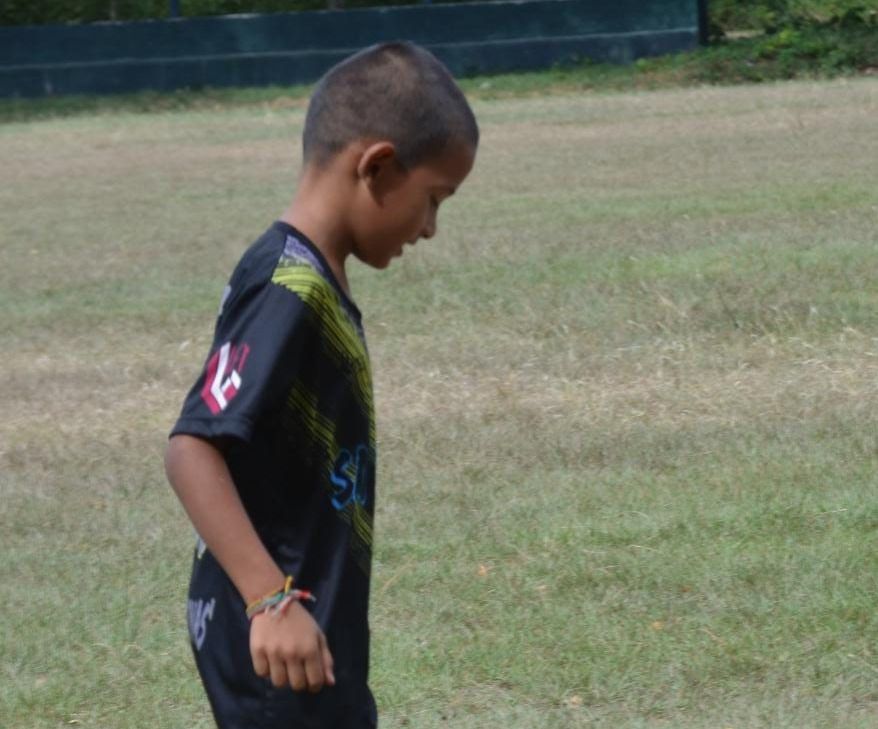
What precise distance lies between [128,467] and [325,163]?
4114 millimetres

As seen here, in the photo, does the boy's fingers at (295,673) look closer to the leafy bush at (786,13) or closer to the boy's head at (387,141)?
the boy's head at (387,141)

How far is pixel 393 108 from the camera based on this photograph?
2361mm

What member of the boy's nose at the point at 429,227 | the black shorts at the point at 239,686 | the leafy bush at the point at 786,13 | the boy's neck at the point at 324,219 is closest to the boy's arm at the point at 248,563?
the black shorts at the point at 239,686

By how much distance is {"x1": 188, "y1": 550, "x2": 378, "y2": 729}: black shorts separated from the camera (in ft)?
7.73

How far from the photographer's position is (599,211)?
39.3 feet

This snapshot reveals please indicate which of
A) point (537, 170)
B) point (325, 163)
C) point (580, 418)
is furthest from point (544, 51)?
point (325, 163)

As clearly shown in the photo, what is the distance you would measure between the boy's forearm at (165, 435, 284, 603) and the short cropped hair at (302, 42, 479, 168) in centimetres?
47

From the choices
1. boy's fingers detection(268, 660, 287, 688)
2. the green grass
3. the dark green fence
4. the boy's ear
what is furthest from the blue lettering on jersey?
the dark green fence

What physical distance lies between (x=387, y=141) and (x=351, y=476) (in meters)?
0.48

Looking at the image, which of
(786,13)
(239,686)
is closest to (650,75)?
(786,13)

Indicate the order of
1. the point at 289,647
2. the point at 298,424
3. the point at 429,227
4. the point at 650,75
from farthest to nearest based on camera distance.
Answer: the point at 650,75, the point at 429,227, the point at 298,424, the point at 289,647

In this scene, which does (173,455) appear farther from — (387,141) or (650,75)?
(650,75)

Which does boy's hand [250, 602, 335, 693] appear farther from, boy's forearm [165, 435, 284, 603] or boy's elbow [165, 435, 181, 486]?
boy's elbow [165, 435, 181, 486]

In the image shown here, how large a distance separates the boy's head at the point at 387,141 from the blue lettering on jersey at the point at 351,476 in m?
0.29
